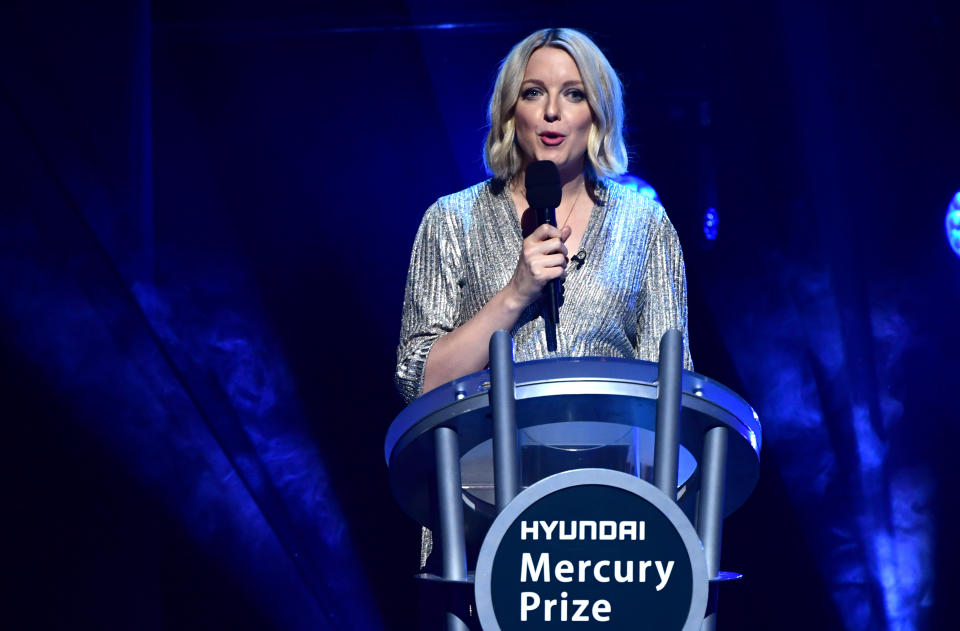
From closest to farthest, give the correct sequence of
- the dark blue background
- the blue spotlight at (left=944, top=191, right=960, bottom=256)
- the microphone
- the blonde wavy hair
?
the microphone → the blonde wavy hair → the dark blue background → the blue spotlight at (left=944, top=191, right=960, bottom=256)

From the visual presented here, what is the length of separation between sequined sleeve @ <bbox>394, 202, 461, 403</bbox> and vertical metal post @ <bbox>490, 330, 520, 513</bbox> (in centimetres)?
42

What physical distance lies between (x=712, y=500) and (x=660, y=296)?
1.91 ft

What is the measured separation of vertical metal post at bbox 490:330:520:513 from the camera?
0.93 m

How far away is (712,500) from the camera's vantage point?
3.15ft

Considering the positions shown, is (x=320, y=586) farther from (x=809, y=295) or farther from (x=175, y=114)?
(x=809, y=295)

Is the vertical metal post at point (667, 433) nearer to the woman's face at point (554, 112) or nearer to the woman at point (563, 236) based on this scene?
the woman at point (563, 236)

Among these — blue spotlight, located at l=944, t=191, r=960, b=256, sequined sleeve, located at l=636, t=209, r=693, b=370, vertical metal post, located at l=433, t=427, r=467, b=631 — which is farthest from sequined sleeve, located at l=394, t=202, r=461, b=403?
blue spotlight, located at l=944, t=191, r=960, b=256

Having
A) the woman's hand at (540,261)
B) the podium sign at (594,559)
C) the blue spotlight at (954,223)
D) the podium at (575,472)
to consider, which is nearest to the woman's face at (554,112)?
the woman's hand at (540,261)

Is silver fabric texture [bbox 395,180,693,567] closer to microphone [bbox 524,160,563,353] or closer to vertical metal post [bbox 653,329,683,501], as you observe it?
microphone [bbox 524,160,563,353]

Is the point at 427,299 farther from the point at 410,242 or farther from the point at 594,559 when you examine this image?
the point at 410,242

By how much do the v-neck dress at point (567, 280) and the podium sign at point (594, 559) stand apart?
0.49 meters

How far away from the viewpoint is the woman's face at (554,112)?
152cm

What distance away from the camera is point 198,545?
9.39 ft

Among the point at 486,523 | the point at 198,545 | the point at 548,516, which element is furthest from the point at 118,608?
the point at 548,516
